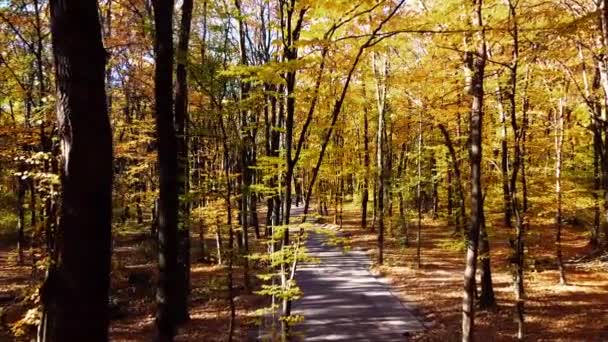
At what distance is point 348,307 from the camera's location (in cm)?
1306

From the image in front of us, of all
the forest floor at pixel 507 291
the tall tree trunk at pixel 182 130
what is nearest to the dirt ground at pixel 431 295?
the forest floor at pixel 507 291

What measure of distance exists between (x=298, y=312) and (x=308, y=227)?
23.4ft

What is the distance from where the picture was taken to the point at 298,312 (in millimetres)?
12492

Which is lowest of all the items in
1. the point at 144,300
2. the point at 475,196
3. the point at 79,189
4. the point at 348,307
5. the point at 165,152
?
the point at 144,300

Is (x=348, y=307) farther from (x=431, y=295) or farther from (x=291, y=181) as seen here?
(x=291, y=181)

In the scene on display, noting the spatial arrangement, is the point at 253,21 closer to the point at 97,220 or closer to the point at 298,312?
the point at 298,312

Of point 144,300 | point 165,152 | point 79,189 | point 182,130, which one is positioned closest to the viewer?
point 79,189

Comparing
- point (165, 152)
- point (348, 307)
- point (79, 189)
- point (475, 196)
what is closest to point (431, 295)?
point (348, 307)

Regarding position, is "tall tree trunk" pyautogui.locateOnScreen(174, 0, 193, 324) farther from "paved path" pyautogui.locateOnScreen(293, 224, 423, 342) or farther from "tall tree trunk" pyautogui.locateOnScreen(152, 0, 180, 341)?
"paved path" pyautogui.locateOnScreen(293, 224, 423, 342)

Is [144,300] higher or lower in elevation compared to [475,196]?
lower

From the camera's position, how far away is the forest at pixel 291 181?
11.3 ft

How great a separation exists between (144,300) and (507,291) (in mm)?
12692

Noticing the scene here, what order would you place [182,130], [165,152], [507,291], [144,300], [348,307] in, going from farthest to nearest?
[144,300] < [507,291] < [348,307] < [182,130] < [165,152]

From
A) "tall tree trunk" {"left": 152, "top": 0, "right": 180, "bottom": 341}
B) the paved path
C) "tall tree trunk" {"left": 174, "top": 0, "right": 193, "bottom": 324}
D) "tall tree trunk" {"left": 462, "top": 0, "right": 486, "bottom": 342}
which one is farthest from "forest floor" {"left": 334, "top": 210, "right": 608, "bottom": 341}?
"tall tree trunk" {"left": 174, "top": 0, "right": 193, "bottom": 324}
